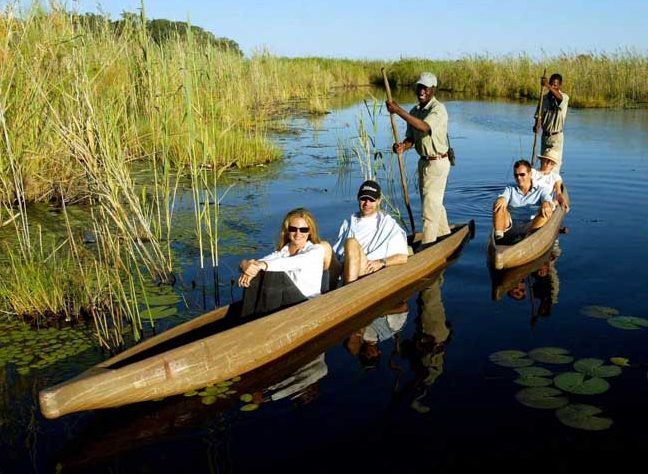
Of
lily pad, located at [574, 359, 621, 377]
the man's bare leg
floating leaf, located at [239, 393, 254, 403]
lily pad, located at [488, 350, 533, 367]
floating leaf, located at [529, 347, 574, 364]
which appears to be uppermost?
the man's bare leg

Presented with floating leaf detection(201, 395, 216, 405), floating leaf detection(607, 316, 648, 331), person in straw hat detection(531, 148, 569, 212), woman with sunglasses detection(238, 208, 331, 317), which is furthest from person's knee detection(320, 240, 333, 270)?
person in straw hat detection(531, 148, 569, 212)

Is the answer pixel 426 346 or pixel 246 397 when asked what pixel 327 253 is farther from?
pixel 246 397

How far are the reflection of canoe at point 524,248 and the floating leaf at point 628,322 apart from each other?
1.28 metres

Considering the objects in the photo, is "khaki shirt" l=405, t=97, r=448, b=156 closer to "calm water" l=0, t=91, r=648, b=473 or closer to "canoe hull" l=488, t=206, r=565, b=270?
"canoe hull" l=488, t=206, r=565, b=270

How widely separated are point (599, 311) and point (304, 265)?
2546 millimetres

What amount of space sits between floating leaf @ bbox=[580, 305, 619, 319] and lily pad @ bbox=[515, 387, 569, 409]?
158cm

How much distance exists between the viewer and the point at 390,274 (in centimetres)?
589

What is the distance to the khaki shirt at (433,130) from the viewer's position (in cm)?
678

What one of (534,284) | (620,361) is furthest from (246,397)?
(534,284)

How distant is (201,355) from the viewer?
13.4ft

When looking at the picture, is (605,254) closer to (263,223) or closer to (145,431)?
(263,223)

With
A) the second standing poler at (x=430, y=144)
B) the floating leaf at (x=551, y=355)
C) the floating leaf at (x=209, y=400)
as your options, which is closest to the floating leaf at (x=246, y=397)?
the floating leaf at (x=209, y=400)

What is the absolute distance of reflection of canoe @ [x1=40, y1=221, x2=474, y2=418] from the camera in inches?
143

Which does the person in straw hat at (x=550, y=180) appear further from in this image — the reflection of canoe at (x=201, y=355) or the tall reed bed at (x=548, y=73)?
the tall reed bed at (x=548, y=73)
